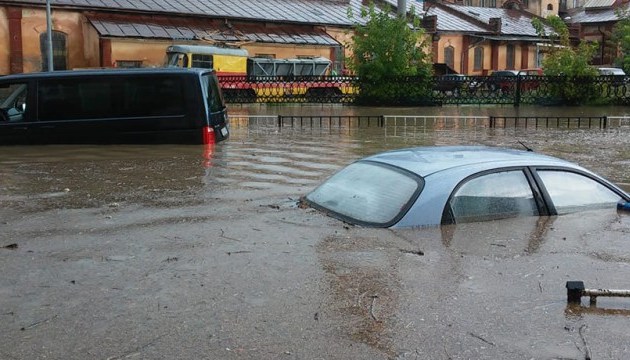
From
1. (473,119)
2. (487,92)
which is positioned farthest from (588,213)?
(487,92)

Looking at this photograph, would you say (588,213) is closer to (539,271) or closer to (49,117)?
(539,271)

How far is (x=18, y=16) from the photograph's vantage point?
34500 mm

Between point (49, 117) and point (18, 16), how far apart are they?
80.7ft

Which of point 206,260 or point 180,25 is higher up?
point 180,25

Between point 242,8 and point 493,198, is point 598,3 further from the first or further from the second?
point 493,198

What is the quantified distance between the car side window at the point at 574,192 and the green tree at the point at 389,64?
21.9 m

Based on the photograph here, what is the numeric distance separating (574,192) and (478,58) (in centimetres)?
4705

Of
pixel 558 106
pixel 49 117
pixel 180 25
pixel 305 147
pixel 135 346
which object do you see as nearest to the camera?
pixel 135 346

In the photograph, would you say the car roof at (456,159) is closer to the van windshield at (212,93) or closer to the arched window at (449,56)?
the van windshield at (212,93)

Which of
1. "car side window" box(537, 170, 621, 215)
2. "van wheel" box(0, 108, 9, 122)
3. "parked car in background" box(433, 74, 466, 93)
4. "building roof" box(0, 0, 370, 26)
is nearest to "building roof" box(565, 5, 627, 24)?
"building roof" box(0, 0, 370, 26)

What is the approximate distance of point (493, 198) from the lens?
6430 mm

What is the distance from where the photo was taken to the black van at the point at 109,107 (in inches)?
491

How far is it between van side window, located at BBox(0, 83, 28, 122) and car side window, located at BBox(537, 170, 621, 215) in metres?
9.13

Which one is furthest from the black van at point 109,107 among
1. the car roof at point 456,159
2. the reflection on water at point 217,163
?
the car roof at point 456,159
